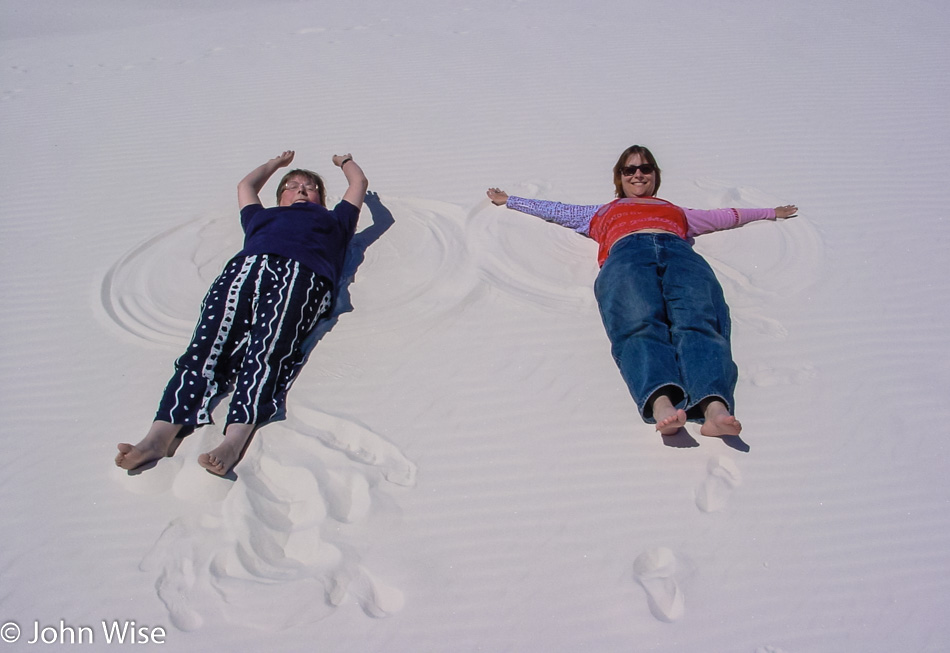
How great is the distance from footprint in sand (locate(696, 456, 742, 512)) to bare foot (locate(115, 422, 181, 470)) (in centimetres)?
217

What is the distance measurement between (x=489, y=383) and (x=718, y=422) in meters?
1.05

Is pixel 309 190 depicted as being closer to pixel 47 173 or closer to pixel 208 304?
pixel 208 304

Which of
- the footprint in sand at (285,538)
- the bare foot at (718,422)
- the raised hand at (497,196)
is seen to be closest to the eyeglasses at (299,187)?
the raised hand at (497,196)

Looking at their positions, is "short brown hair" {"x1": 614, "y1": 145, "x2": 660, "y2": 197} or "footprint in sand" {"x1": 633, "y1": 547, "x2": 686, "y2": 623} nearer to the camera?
"footprint in sand" {"x1": 633, "y1": 547, "x2": 686, "y2": 623}

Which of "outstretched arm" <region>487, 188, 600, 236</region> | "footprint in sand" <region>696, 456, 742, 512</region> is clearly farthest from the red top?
"footprint in sand" <region>696, 456, 742, 512</region>

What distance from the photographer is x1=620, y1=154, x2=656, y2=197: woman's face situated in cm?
389

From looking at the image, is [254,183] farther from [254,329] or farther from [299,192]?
[254,329]

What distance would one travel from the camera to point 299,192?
3.86 meters

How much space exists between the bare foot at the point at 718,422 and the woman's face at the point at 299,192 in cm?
252

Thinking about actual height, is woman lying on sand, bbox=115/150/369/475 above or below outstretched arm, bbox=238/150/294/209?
below

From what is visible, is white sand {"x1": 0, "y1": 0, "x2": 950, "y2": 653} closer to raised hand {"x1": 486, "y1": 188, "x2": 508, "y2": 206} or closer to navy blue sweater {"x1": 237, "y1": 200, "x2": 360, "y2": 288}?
raised hand {"x1": 486, "y1": 188, "x2": 508, "y2": 206}

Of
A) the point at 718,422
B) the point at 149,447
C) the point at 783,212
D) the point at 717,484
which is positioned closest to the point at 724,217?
the point at 783,212

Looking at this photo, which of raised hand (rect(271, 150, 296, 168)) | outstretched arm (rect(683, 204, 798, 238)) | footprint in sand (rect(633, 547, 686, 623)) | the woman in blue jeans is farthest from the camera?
raised hand (rect(271, 150, 296, 168))

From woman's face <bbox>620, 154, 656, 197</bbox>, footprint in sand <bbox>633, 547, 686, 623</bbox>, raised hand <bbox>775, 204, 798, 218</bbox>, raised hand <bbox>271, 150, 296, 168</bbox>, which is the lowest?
footprint in sand <bbox>633, 547, 686, 623</bbox>
